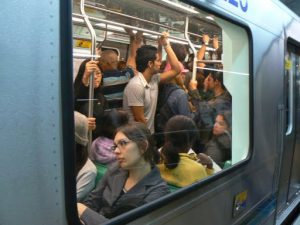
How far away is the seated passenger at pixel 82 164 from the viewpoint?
1537 millimetres

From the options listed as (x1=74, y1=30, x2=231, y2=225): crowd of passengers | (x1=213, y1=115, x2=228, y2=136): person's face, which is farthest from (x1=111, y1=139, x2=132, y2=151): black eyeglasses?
(x1=213, y1=115, x2=228, y2=136): person's face

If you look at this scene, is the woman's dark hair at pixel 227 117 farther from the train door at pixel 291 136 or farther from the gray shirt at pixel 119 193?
the train door at pixel 291 136

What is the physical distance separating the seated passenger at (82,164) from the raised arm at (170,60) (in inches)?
30.7

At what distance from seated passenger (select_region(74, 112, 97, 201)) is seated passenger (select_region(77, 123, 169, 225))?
5 cm

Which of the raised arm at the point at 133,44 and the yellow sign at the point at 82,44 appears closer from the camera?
the yellow sign at the point at 82,44

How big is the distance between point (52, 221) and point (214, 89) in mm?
1668

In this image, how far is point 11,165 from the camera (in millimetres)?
1191

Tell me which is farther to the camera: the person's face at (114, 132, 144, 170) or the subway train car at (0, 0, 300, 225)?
the person's face at (114, 132, 144, 170)

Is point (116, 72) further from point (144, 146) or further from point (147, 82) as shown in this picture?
point (144, 146)

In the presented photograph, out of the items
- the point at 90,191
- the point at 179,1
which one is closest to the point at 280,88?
the point at 179,1

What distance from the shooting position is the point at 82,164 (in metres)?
1.61

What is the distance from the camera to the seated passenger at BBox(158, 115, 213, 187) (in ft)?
7.05

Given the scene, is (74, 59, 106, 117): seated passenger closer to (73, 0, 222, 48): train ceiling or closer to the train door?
(73, 0, 222, 48): train ceiling

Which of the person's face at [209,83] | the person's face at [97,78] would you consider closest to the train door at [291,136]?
the person's face at [209,83]
